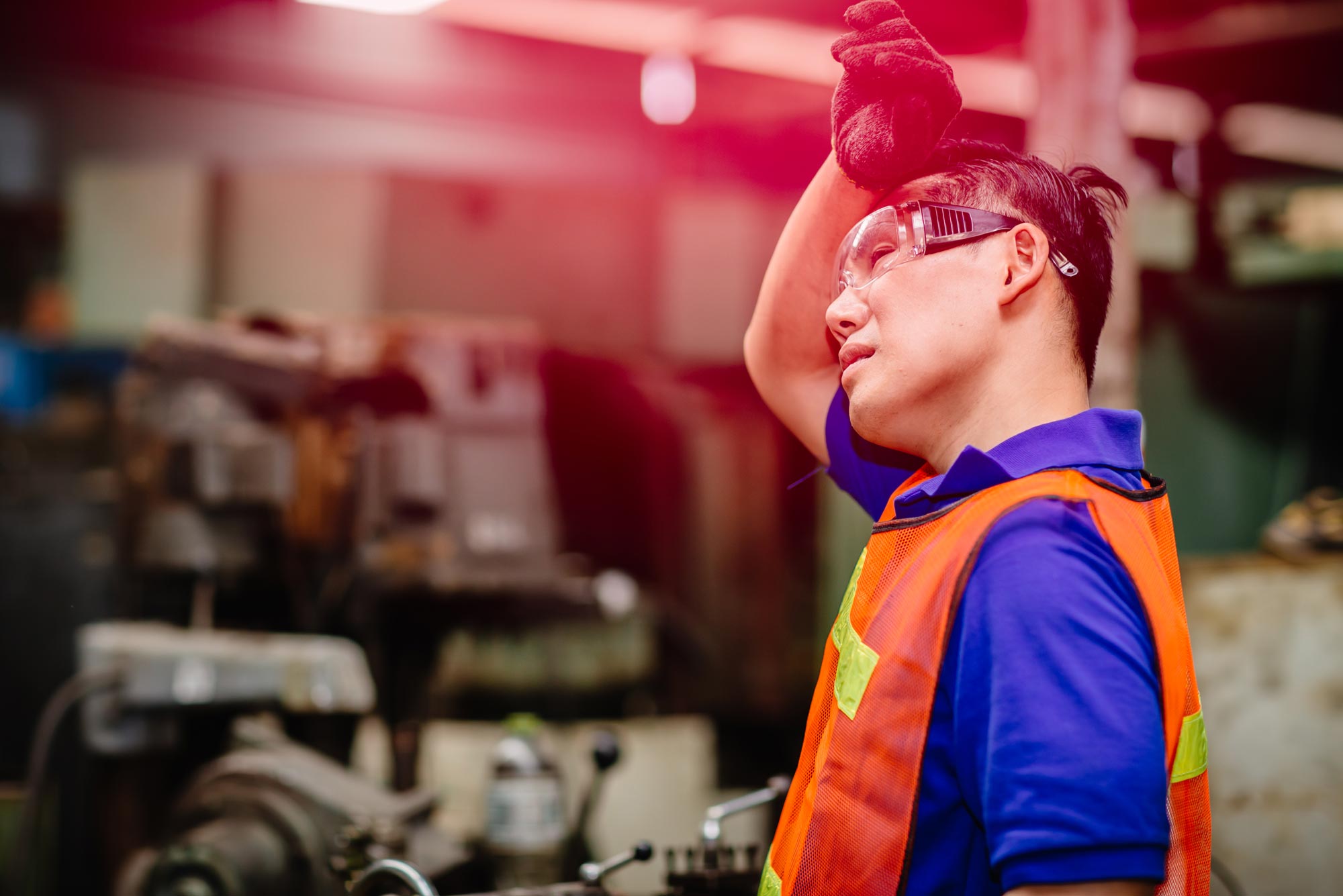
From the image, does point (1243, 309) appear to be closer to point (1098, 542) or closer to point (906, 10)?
point (906, 10)

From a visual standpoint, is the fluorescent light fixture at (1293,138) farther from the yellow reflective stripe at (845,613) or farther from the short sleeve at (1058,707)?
the short sleeve at (1058,707)

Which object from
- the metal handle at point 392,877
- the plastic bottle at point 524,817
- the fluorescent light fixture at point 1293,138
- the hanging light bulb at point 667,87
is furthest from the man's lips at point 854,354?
the fluorescent light fixture at point 1293,138

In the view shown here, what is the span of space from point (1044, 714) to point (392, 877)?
111 centimetres

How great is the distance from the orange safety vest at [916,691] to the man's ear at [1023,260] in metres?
0.19

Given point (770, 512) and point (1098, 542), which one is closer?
point (1098, 542)

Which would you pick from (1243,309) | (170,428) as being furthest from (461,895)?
(1243,309)

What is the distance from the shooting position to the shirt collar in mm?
1067

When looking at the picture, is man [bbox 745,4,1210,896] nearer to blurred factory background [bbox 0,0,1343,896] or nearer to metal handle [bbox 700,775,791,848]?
blurred factory background [bbox 0,0,1343,896]

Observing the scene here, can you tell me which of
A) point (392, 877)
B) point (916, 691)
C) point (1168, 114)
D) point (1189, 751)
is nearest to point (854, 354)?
point (916, 691)

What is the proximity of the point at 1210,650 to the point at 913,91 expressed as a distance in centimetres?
239

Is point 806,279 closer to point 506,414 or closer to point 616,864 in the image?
point 616,864

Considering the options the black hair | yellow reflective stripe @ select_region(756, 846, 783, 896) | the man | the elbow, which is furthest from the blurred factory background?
yellow reflective stripe @ select_region(756, 846, 783, 896)

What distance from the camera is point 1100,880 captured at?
2.73ft

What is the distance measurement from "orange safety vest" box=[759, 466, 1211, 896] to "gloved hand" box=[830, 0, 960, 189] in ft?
1.30
